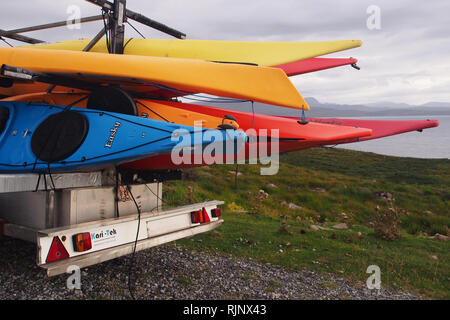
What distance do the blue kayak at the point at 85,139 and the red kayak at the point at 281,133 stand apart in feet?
1.65

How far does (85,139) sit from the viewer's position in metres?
3.83

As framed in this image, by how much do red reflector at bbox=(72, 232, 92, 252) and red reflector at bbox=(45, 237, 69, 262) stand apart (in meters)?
0.10

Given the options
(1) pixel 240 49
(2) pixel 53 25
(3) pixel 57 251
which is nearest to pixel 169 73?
(1) pixel 240 49

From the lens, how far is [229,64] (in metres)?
4.44

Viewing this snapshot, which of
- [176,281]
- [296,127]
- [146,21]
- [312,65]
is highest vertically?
[146,21]

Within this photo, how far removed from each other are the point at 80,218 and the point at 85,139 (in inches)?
32.9

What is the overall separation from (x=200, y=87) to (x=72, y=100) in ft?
5.80

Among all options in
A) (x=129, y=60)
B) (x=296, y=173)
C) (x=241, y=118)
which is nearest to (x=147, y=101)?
(x=129, y=60)

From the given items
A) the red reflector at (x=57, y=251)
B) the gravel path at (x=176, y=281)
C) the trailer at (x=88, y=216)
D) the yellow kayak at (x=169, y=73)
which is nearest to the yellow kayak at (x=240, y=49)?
the yellow kayak at (x=169, y=73)

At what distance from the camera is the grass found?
19.0ft

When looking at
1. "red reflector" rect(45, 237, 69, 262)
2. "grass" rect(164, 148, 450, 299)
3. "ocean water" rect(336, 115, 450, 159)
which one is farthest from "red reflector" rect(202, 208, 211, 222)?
"ocean water" rect(336, 115, 450, 159)

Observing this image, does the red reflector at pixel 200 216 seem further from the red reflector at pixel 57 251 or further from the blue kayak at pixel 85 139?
the red reflector at pixel 57 251

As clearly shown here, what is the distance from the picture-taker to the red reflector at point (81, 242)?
3.35 m

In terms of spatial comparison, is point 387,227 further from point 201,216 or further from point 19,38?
point 19,38
